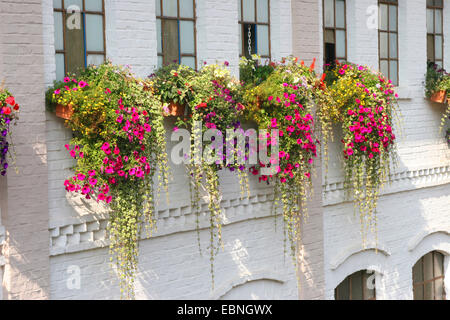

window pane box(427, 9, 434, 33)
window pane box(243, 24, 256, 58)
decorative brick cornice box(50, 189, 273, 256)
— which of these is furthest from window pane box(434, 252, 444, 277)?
window pane box(243, 24, 256, 58)

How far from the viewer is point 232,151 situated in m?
6.77

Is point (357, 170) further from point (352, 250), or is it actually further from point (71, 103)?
point (71, 103)

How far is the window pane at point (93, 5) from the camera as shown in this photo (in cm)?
641

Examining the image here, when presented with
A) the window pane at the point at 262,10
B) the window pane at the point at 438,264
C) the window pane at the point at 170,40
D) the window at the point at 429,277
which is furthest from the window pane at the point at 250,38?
the window pane at the point at 438,264

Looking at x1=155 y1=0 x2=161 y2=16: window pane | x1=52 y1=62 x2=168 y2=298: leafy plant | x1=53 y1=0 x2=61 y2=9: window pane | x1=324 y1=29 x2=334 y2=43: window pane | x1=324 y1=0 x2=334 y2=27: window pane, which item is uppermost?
x1=324 y1=0 x2=334 y2=27: window pane

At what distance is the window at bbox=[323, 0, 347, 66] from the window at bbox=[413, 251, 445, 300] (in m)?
3.80

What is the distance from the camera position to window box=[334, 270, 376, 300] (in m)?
9.09

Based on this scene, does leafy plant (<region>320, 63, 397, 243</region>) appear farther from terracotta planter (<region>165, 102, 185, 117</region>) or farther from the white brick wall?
terracotta planter (<region>165, 102, 185, 117</region>)

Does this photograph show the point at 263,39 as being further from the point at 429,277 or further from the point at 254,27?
the point at 429,277

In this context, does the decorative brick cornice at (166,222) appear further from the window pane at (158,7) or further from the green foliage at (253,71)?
the window pane at (158,7)

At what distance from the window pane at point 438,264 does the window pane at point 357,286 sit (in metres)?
1.92

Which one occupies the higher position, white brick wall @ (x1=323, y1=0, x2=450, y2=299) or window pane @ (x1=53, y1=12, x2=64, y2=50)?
window pane @ (x1=53, y1=12, x2=64, y2=50)

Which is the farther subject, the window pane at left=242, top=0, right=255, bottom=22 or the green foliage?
the window pane at left=242, top=0, right=255, bottom=22

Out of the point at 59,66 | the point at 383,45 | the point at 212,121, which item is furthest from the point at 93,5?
the point at 383,45
